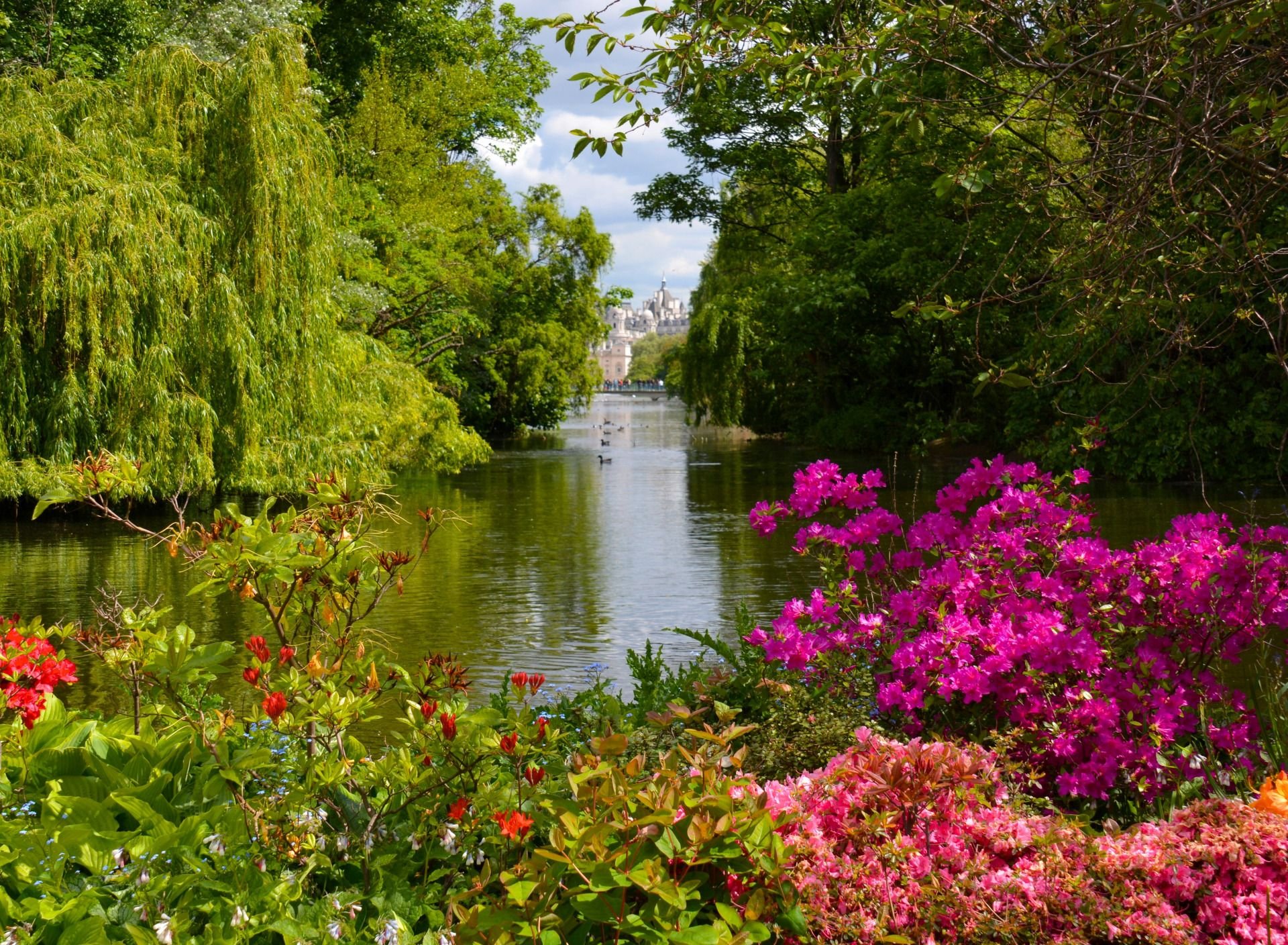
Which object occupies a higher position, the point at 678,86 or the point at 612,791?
the point at 678,86

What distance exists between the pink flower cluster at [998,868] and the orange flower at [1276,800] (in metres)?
0.04

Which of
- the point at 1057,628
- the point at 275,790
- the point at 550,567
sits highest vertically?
the point at 1057,628

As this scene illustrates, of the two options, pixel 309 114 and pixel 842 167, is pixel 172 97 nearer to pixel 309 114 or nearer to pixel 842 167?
pixel 309 114

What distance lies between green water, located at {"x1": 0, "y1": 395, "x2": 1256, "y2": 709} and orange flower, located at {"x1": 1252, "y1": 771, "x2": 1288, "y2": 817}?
4614 mm

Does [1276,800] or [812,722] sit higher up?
[1276,800]

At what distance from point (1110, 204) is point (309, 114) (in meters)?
13.7

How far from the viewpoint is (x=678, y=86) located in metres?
4.61

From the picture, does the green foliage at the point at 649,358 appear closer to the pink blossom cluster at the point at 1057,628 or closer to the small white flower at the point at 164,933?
the pink blossom cluster at the point at 1057,628

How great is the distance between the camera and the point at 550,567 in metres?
12.0

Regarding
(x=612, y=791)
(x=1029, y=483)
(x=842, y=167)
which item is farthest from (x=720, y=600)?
(x=842, y=167)

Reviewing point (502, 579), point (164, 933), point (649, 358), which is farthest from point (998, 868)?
point (649, 358)

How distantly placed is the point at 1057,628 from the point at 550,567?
8.50 m

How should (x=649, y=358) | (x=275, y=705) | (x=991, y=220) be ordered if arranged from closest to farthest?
→ (x=275, y=705) → (x=991, y=220) → (x=649, y=358)

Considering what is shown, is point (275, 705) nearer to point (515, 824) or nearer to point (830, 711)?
point (515, 824)
